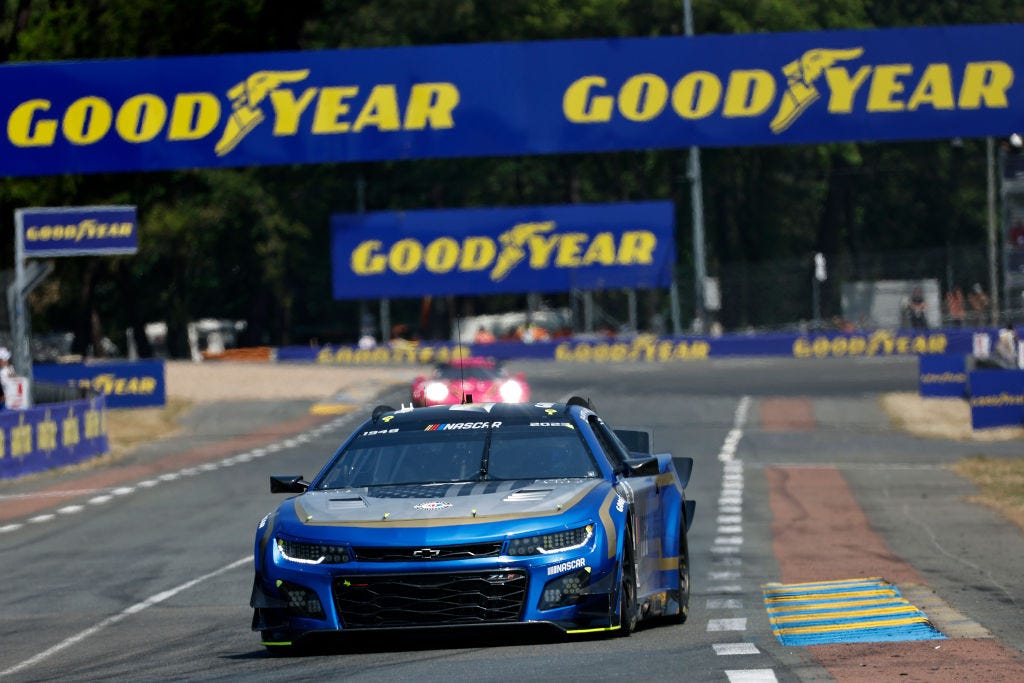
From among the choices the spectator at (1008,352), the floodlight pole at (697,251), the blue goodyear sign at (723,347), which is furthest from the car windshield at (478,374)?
the floodlight pole at (697,251)

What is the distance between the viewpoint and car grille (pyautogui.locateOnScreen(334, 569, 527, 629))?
384 inches

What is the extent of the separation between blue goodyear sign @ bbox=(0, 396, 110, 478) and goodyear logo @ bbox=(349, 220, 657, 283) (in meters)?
24.1

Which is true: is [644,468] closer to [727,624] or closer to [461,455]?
[461,455]

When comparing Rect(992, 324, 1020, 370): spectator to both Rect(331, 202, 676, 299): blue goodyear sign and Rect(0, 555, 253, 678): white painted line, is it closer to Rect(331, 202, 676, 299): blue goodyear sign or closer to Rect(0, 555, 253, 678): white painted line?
Rect(331, 202, 676, 299): blue goodyear sign

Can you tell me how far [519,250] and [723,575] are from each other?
43709 millimetres

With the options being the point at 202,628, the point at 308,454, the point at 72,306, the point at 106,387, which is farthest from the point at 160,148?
the point at 72,306

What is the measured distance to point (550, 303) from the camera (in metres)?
99.8

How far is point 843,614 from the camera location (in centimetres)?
1247

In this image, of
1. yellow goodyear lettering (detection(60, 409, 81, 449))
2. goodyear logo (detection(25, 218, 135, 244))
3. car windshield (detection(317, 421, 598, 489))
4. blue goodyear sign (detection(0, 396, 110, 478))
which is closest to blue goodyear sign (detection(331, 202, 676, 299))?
goodyear logo (detection(25, 218, 135, 244))

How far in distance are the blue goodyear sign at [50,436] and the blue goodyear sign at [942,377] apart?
1898cm

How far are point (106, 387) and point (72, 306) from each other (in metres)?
41.4

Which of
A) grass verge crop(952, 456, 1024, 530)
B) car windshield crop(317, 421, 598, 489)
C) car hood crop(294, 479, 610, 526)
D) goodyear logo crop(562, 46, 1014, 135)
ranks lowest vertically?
grass verge crop(952, 456, 1024, 530)

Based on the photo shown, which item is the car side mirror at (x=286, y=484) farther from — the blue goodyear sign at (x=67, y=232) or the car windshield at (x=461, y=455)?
the blue goodyear sign at (x=67, y=232)

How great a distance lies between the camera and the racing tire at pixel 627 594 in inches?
401
